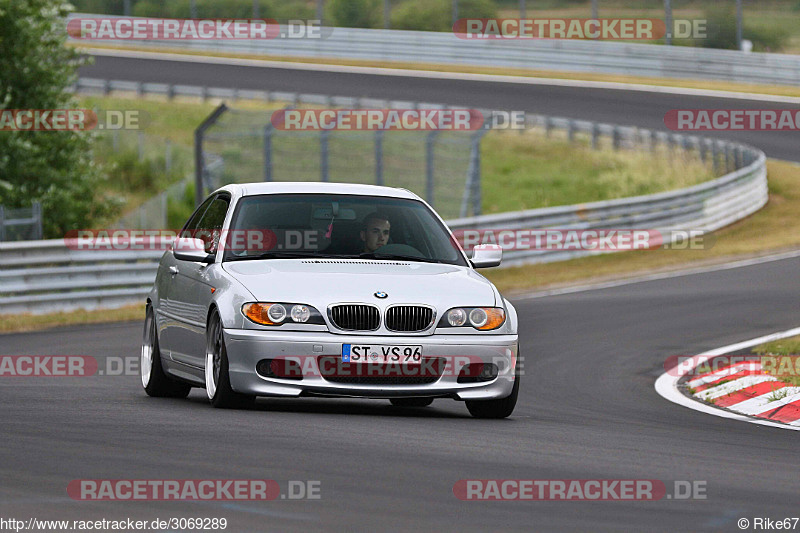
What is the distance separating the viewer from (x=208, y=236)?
10.9 m

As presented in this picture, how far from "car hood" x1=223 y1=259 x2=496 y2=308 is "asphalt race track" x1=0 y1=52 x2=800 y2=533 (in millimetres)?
750

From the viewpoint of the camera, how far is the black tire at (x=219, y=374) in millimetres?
9508

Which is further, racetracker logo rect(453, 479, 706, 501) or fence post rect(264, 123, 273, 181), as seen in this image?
fence post rect(264, 123, 273, 181)

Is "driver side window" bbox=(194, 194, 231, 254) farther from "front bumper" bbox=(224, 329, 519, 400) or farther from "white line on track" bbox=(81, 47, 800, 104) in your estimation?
"white line on track" bbox=(81, 47, 800, 104)

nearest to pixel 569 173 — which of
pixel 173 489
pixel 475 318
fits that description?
pixel 475 318

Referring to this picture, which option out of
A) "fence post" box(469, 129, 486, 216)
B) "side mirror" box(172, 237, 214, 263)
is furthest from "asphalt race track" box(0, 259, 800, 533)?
"fence post" box(469, 129, 486, 216)

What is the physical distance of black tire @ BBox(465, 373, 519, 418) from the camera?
995 cm

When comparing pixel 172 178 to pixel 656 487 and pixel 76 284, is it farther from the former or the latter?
pixel 656 487

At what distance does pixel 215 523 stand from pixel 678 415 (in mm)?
5688

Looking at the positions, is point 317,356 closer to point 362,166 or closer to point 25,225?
point 25,225

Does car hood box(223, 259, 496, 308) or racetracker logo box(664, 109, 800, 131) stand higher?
car hood box(223, 259, 496, 308)

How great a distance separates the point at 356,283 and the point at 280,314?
1.73 feet

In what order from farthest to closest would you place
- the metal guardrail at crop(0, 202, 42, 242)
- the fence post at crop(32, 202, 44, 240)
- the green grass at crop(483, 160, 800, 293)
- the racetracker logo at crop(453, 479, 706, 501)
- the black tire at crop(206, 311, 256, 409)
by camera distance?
1. the green grass at crop(483, 160, 800, 293)
2. the fence post at crop(32, 202, 44, 240)
3. the metal guardrail at crop(0, 202, 42, 242)
4. the black tire at crop(206, 311, 256, 409)
5. the racetracker logo at crop(453, 479, 706, 501)

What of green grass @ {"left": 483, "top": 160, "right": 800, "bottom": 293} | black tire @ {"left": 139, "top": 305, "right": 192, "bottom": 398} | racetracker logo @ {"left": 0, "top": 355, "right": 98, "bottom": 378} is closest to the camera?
black tire @ {"left": 139, "top": 305, "right": 192, "bottom": 398}
